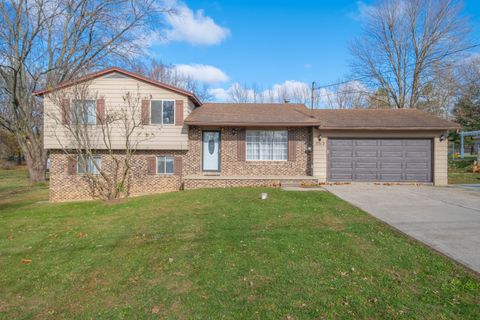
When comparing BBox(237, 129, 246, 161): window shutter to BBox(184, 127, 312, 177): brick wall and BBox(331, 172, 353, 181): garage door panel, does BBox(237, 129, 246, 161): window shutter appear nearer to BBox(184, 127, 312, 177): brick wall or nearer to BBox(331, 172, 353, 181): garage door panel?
BBox(184, 127, 312, 177): brick wall

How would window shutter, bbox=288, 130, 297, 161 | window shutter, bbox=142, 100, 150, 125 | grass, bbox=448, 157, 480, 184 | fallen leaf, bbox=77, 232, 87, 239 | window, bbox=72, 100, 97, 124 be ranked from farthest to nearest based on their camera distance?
grass, bbox=448, 157, 480, 184 → window shutter, bbox=288, 130, 297, 161 → window shutter, bbox=142, 100, 150, 125 → window, bbox=72, 100, 97, 124 → fallen leaf, bbox=77, 232, 87, 239

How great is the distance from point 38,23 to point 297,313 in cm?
2533

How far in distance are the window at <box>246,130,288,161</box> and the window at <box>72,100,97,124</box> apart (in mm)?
7276

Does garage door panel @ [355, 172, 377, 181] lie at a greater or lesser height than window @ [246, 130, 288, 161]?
lesser

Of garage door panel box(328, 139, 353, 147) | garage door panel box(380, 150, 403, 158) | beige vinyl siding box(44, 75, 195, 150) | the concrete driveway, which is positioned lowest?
the concrete driveway

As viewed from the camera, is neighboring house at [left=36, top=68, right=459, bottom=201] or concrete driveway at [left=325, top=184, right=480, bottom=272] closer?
concrete driveway at [left=325, top=184, right=480, bottom=272]

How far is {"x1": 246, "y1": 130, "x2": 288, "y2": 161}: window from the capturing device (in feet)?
42.8

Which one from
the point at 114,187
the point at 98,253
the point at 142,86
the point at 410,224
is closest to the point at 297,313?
the point at 98,253

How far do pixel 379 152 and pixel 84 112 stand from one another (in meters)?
13.3

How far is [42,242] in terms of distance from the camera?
5871 millimetres

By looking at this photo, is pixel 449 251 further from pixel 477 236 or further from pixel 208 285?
pixel 208 285

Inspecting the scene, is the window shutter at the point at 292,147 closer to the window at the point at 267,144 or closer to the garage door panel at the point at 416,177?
the window at the point at 267,144

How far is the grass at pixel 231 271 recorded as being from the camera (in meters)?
3.10

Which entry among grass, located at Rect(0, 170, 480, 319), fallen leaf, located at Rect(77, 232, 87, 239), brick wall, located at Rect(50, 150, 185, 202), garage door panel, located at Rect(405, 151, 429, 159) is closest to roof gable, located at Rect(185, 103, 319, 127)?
brick wall, located at Rect(50, 150, 185, 202)
